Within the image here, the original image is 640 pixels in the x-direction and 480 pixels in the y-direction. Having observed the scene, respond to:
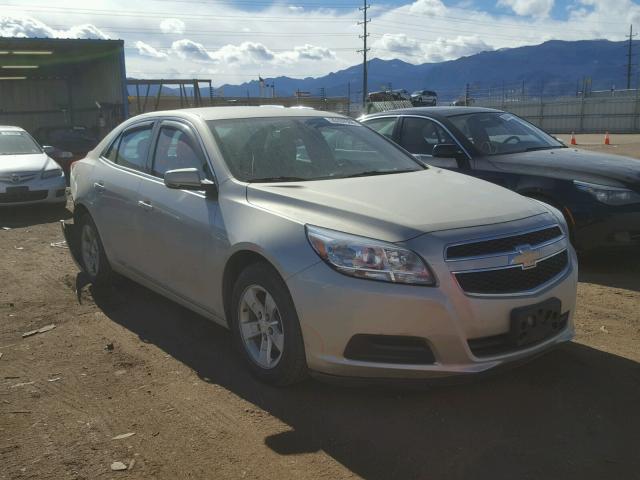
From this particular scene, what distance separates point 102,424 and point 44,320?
205 centimetres

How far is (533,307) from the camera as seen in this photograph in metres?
3.19

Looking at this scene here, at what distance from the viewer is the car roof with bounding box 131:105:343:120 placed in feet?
14.7

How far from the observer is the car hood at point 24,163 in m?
10.0

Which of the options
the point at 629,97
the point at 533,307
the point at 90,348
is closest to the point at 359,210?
the point at 533,307

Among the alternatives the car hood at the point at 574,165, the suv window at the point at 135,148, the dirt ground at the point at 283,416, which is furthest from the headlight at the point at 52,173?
the car hood at the point at 574,165

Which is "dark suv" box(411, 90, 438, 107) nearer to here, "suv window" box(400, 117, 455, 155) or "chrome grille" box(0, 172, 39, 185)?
"chrome grille" box(0, 172, 39, 185)

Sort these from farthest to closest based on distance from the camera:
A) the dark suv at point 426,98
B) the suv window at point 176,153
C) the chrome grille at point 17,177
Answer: the dark suv at point 426,98, the chrome grille at point 17,177, the suv window at point 176,153

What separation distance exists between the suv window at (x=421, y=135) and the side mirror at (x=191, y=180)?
3573 mm

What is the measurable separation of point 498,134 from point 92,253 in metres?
4.36

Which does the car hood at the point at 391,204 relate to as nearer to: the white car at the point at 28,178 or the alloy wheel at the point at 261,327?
the alloy wheel at the point at 261,327

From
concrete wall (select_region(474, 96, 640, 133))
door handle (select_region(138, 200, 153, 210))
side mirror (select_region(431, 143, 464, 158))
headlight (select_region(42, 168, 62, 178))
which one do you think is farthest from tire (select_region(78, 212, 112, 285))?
concrete wall (select_region(474, 96, 640, 133))

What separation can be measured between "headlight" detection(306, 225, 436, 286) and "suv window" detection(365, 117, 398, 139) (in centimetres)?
435

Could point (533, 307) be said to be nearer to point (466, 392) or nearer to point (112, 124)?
point (466, 392)

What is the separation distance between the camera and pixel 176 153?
446 cm
